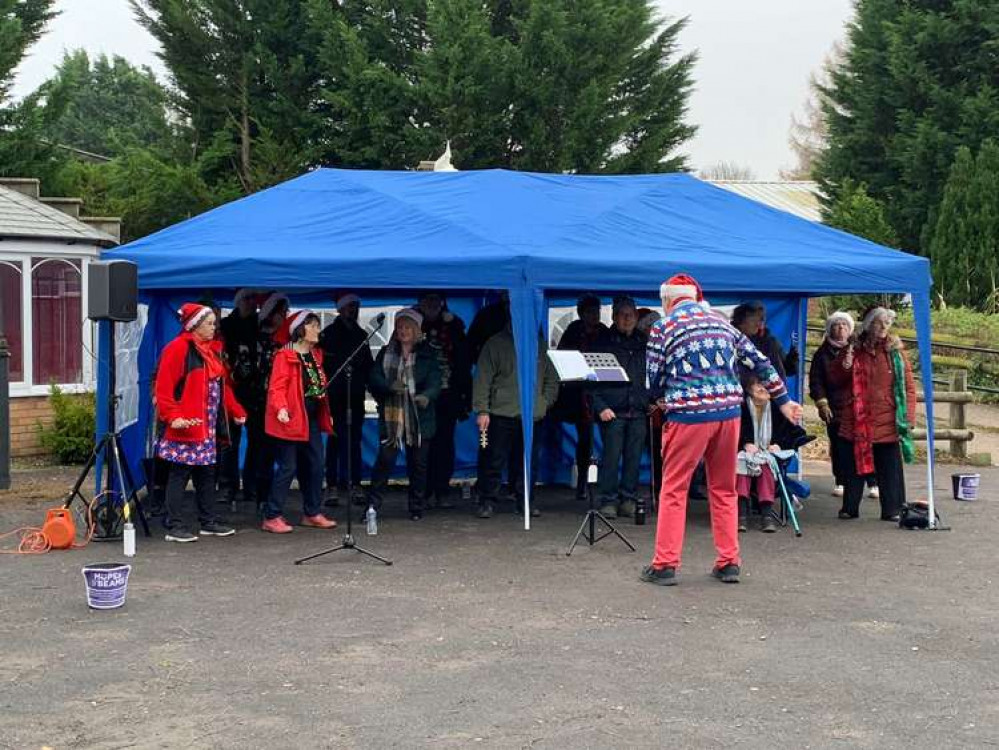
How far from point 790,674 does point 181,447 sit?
4.75 metres

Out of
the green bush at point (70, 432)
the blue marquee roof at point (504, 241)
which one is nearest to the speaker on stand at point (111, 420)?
the blue marquee roof at point (504, 241)

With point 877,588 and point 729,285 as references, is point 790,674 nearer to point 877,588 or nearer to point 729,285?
point 877,588

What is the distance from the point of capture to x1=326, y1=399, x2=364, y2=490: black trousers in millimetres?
11359

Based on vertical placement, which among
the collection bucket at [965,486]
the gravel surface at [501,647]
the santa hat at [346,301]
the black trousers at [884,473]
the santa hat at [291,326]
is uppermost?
the santa hat at [346,301]

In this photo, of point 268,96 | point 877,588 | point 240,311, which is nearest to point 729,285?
point 877,588

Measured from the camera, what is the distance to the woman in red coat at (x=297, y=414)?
9.49 m

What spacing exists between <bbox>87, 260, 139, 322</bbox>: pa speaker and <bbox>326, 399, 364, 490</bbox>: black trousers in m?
2.47

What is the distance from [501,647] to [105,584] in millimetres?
2265

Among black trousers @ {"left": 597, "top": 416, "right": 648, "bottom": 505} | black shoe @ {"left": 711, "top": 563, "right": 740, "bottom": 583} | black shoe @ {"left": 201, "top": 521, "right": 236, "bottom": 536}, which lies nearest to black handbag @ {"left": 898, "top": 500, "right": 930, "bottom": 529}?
black trousers @ {"left": 597, "top": 416, "right": 648, "bottom": 505}

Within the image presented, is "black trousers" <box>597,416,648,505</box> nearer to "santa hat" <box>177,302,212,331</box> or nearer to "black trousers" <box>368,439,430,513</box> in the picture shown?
"black trousers" <box>368,439,430,513</box>

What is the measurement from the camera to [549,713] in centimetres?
552

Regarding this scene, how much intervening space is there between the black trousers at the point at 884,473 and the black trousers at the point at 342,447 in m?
4.00

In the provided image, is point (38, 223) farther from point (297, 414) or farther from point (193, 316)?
point (297, 414)

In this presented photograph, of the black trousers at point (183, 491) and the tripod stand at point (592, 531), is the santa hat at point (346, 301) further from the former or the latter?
the tripod stand at point (592, 531)
